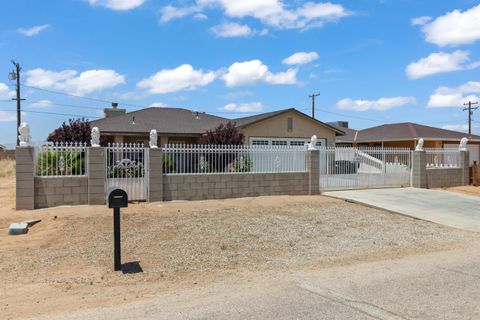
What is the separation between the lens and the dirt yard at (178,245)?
6203 millimetres

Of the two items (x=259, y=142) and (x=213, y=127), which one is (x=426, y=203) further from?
(x=213, y=127)

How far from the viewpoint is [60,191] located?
12.5m

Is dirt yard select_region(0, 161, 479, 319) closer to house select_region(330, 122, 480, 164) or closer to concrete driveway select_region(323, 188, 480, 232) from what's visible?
concrete driveway select_region(323, 188, 480, 232)

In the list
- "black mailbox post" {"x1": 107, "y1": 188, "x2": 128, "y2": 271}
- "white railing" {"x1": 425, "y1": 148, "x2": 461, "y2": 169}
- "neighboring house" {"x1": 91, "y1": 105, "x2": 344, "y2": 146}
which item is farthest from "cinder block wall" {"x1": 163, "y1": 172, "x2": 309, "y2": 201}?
"neighboring house" {"x1": 91, "y1": 105, "x2": 344, "y2": 146}

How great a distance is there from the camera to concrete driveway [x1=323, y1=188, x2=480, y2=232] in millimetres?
13367

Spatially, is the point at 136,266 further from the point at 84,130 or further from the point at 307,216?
the point at 84,130

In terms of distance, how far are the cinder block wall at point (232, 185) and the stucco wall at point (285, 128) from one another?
10160mm

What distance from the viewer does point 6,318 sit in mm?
4953

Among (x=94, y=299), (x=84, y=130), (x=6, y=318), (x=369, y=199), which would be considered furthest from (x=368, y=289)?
(x=84, y=130)

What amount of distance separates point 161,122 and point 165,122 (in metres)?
0.30

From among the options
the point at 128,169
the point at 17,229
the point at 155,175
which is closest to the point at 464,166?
the point at 155,175

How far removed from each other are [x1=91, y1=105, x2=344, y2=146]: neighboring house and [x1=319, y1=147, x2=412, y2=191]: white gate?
8.21m

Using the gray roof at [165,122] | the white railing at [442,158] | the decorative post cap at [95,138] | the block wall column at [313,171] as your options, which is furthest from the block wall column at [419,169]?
the decorative post cap at [95,138]

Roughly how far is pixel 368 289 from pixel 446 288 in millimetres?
1060
